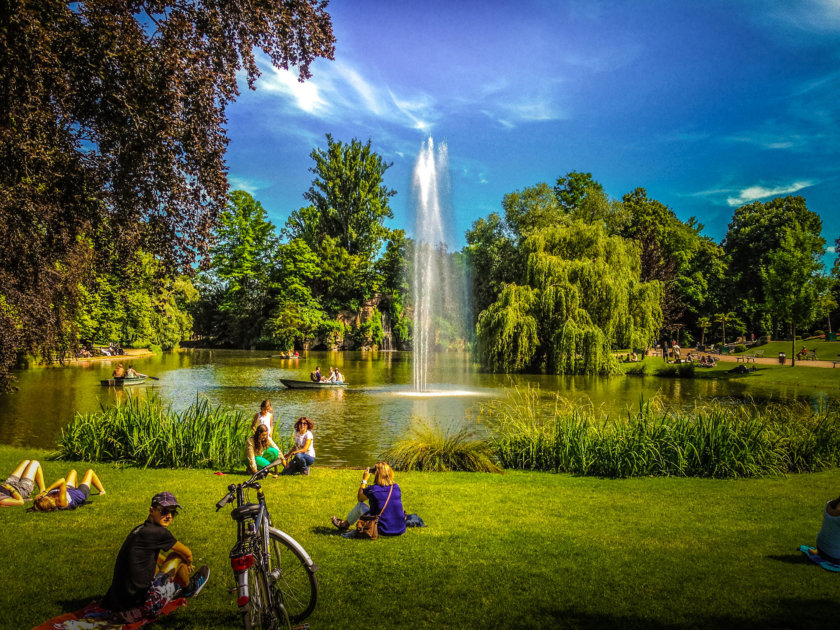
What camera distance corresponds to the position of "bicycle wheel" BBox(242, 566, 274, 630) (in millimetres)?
3939

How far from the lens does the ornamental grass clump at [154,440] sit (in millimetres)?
11438

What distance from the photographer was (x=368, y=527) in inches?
275

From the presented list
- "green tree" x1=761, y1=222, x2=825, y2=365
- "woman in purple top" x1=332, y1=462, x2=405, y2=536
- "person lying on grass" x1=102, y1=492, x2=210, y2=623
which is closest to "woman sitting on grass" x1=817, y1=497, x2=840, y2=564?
"woman in purple top" x1=332, y1=462, x2=405, y2=536

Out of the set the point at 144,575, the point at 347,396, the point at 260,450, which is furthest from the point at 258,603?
the point at 347,396

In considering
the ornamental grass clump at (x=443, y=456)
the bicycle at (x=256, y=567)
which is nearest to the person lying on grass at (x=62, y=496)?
the bicycle at (x=256, y=567)

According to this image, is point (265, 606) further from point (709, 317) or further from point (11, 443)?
point (709, 317)

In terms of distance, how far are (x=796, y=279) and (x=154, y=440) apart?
38.1 meters

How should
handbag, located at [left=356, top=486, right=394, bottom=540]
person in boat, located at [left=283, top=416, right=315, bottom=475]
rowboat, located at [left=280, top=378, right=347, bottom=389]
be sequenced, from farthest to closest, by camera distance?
rowboat, located at [left=280, top=378, right=347, bottom=389], person in boat, located at [left=283, top=416, right=315, bottom=475], handbag, located at [left=356, top=486, right=394, bottom=540]

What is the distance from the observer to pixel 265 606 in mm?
3986

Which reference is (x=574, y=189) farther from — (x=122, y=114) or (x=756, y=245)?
(x=122, y=114)

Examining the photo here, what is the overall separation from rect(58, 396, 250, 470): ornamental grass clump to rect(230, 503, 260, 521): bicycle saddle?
8.01 metres

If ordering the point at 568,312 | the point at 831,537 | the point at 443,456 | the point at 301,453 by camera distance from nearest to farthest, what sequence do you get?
the point at 831,537 → the point at 301,453 → the point at 443,456 → the point at 568,312

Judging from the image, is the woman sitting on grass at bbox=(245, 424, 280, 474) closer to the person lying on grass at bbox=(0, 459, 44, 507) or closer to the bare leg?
the bare leg

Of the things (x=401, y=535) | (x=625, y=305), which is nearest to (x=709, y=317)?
(x=625, y=305)
